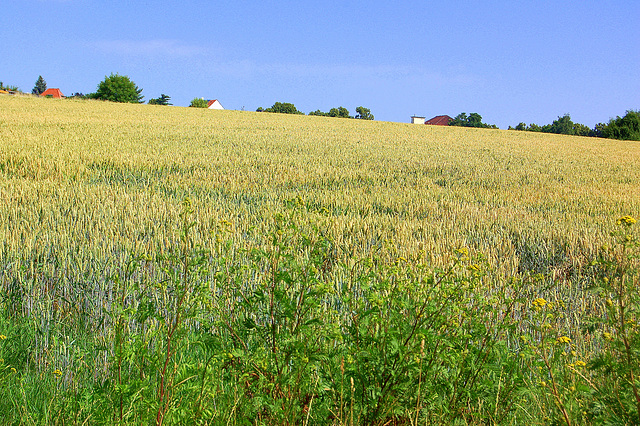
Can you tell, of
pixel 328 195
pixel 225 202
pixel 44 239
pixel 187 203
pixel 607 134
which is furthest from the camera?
pixel 607 134

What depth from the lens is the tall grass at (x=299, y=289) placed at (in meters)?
1.95

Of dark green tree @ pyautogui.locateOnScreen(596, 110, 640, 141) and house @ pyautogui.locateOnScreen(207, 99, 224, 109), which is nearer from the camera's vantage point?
dark green tree @ pyautogui.locateOnScreen(596, 110, 640, 141)

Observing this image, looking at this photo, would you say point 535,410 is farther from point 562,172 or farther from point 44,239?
point 562,172

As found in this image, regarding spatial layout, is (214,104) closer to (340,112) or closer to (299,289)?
(340,112)

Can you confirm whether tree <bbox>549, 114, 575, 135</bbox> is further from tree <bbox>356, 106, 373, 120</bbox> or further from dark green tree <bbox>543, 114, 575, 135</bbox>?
tree <bbox>356, 106, 373, 120</bbox>

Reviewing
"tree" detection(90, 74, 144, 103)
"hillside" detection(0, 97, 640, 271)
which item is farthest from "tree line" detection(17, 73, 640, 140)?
"hillside" detection(0, 97, 640, 271)

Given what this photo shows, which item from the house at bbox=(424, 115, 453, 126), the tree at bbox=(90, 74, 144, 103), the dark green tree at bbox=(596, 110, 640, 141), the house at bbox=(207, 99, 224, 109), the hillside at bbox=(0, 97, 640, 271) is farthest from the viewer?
the house at bbox=(424, 115, 453, 126)

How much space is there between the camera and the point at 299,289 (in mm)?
2715

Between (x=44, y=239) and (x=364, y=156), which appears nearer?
(x=44, y=239)

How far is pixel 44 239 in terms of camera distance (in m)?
4.69

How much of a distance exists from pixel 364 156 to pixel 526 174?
197 inches

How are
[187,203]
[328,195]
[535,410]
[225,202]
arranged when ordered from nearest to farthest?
1. [187,203]
2. [535,410]
3. [225,202]
4. [328,195]

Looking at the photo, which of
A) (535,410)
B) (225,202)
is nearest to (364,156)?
(225,202)

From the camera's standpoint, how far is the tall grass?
1.95m
